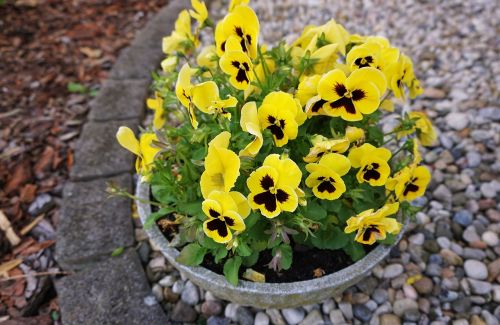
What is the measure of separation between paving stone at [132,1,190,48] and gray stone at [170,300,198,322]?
2.02 metres

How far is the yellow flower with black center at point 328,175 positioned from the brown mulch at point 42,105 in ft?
→ 4.23

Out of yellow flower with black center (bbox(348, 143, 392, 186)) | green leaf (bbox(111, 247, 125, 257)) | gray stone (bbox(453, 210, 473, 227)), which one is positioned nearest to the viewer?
yellow flower with black center (bbox(348, 143, 392, 186))

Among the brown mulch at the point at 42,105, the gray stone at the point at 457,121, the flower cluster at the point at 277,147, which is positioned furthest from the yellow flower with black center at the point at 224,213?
the gray stone at the point at 457,121

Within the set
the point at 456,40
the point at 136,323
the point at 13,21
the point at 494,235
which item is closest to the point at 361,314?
the point at 494,235

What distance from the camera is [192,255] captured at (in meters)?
1.72

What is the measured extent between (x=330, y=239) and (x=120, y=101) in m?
1.70

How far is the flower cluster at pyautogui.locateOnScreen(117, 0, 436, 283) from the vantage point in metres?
1.39

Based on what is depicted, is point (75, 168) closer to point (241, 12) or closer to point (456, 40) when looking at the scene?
point (241, 12)

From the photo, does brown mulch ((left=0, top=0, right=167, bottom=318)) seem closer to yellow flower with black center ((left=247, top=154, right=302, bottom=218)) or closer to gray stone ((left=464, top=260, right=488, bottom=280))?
yellow flower with black center ((left=247, top=154, right=302, bottom=218))

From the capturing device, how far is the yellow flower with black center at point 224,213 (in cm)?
135

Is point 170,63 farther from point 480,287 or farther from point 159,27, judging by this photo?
point 159,27

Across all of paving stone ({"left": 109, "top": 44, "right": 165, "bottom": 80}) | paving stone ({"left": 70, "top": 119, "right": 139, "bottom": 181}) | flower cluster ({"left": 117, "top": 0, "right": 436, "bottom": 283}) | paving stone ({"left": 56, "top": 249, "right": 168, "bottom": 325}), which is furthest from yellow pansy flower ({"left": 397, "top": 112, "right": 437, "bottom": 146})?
paving stone ({"left": 109, "top": 44, "right": 165, "bottom": 80})

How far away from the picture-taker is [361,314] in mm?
2008

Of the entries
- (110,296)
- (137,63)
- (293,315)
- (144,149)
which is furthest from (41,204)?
(293,315)
